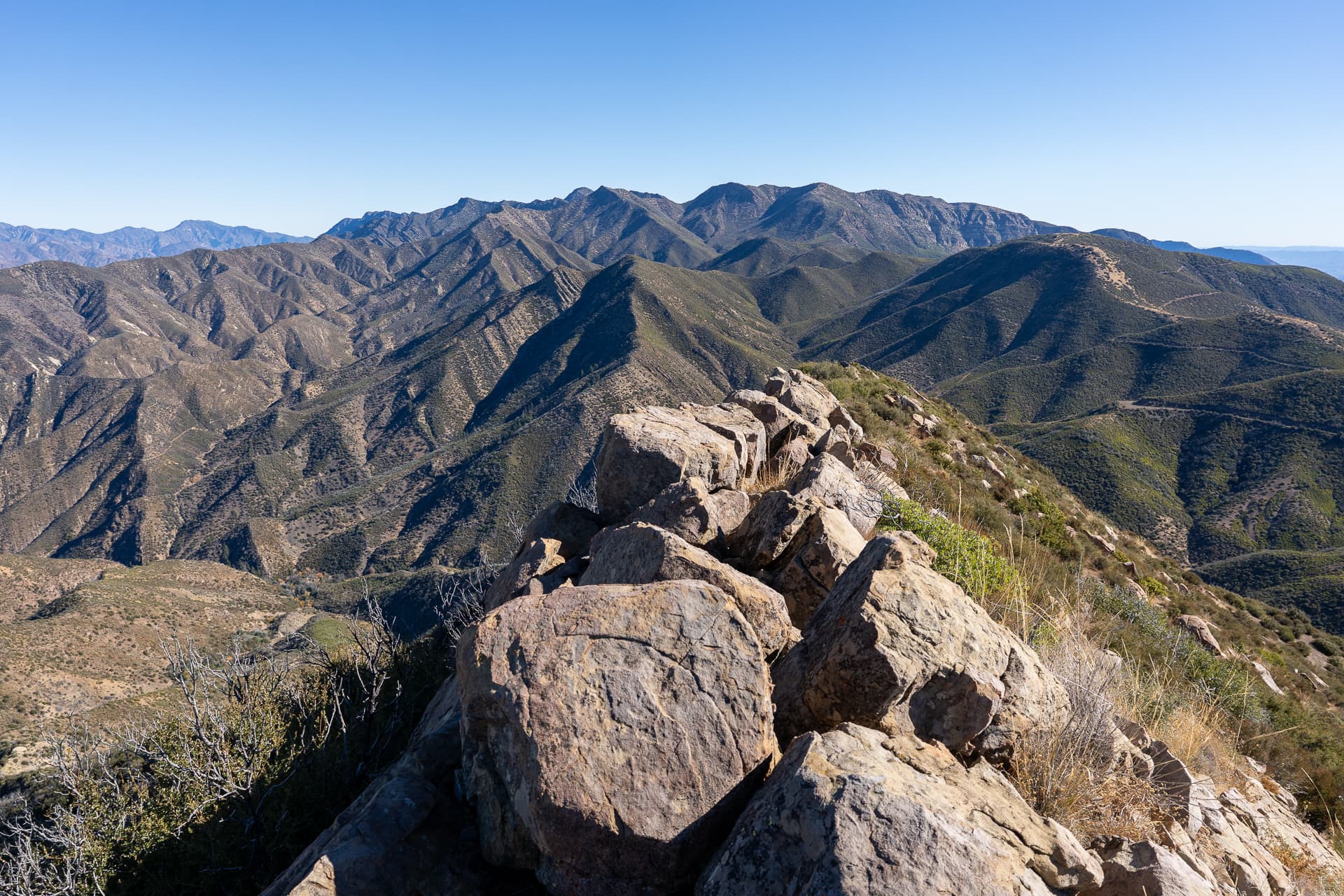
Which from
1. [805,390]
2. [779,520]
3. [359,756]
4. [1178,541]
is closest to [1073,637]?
[779,520]

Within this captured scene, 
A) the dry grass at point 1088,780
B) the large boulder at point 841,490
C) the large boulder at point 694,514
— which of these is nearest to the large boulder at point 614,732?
the dry grass at point 1088,780

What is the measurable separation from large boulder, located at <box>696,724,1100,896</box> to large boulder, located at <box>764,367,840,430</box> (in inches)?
492

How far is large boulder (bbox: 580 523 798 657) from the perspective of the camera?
17.6 feet

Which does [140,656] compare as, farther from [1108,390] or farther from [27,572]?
[1108,390]

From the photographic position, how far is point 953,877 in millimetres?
3270

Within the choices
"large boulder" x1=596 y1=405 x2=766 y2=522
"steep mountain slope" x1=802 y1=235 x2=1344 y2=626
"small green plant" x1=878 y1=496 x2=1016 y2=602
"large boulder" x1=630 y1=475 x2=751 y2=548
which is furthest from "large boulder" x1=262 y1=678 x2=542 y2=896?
"steep mountain slope" x1=802 y1=235 x2=1344 y2=626

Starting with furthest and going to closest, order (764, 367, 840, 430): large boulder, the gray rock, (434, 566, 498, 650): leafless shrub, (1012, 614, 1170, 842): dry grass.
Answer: (764, 367, 840, 430): large boulder
the gray rock
(434, 566, 498, 650): leafless shrub
(1012, 614, 1170, 842): dry grass

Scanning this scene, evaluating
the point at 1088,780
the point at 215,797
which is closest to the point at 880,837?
the point at 1088,780

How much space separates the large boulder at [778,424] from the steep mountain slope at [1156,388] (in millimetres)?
57441

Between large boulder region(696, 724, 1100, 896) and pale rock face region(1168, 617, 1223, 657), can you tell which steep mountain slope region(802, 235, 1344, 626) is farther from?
large boulder region(696, 724, 1100, 896)

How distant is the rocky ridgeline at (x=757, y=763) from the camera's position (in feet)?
11.6

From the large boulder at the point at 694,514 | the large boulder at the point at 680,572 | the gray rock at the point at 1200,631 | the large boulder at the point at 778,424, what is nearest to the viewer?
the large boulder at the point at 680,572

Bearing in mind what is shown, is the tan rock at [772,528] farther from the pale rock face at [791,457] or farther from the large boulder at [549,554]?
the pale rock face at [791,457]

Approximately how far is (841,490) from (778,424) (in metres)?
4.96
